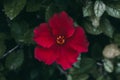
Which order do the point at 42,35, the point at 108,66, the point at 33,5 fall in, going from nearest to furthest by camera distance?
the point at 42,35
the point at 33,5
the point at 108,66

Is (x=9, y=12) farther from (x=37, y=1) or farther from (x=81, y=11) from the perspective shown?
(x=81, y=11)

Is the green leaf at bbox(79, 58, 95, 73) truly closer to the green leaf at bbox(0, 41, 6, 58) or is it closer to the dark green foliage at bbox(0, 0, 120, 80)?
the dark green foliage at bbox(0, 0, 120, 80)

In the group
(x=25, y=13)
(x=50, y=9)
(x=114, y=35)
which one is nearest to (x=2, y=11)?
(x=25, y=13)

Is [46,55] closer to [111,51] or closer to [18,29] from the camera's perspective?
[18,29]

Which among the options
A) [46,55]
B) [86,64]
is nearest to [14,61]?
[46,55]

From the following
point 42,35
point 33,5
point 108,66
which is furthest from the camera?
point 108,66

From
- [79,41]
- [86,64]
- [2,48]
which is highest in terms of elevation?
[79,41]

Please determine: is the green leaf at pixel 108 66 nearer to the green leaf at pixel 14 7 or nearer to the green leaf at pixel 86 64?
the green leaf at pixel 86 64

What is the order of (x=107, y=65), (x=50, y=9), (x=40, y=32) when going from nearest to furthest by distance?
(x=40, y=32)
(x=50, y=9)
(x=107, y=65)
